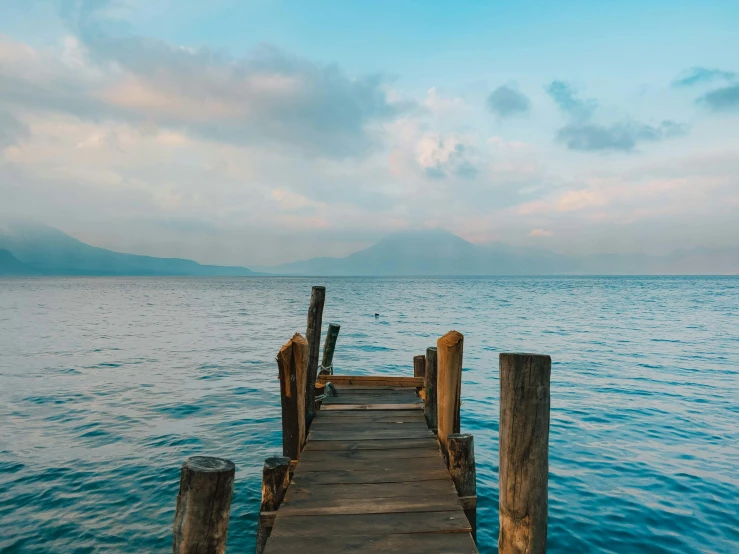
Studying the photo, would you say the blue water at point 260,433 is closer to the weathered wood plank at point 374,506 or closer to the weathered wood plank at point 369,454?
the weathered wood plank at point 369,454

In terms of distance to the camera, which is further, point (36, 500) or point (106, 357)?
point (106, 357)

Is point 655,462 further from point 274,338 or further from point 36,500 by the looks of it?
point 274,338

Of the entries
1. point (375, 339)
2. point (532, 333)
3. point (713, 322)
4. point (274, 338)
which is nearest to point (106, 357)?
point (274, 338)

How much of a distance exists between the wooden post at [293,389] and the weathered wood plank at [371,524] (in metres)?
1.45

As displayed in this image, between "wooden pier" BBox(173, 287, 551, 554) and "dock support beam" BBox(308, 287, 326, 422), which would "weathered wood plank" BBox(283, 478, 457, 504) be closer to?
"wooden pier" BBox(173, 287, 551, 554)

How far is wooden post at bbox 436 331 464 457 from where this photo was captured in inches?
248

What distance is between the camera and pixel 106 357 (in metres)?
22.4

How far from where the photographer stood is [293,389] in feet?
19.6

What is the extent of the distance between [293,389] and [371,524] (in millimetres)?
1992

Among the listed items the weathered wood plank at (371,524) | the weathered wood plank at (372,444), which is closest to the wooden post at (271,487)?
the weathered wood plank at (371,524)

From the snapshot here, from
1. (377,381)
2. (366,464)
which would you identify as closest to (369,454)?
(366,464)

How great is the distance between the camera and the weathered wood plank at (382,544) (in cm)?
410

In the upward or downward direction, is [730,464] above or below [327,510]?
below

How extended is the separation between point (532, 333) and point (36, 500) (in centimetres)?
2982
